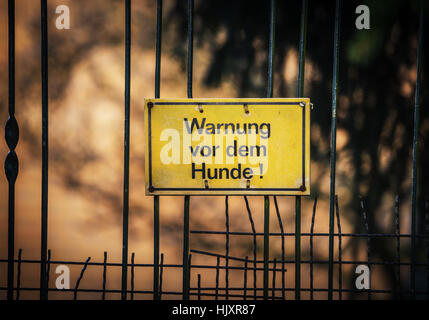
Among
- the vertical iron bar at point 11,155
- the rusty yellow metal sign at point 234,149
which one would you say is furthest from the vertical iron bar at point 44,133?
the rusty yellow metal sign at point 234,149

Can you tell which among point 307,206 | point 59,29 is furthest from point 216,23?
point 307,206

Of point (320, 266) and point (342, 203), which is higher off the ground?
point (342, 203)

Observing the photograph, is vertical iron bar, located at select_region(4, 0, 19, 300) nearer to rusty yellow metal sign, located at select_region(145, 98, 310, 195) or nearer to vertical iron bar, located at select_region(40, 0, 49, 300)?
vertical iron bar, located at select_region(40, 0, 49, 300)

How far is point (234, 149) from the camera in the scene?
1010 millimetres

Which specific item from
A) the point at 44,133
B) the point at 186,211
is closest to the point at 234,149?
the point at 186,211

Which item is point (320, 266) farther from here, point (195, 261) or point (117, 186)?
point (117, 186)

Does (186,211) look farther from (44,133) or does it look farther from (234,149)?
(44,133)

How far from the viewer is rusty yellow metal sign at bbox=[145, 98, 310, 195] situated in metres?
1.01

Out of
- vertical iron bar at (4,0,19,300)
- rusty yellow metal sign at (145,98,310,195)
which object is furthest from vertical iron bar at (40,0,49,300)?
rusty yellow metal sign at (145,98,310,195)

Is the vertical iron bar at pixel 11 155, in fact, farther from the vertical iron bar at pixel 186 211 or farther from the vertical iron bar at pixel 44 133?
the vertical iron bar at pixel 186 211

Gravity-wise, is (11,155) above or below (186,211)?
above

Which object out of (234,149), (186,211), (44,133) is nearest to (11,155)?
(44,133)

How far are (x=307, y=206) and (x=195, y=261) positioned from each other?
0.89m

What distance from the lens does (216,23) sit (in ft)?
8.45
